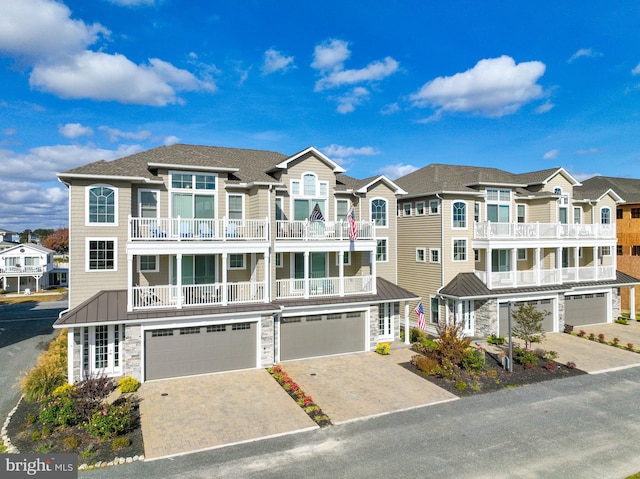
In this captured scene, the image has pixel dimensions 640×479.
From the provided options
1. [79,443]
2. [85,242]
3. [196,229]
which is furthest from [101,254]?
[79,443]

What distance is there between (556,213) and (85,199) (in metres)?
26.1

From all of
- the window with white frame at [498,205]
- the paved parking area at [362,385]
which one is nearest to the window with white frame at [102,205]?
the paved parking area at [362,385]

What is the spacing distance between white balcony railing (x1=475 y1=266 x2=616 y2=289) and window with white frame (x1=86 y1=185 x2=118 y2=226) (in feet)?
62.0

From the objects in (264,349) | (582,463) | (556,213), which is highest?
(556,213)

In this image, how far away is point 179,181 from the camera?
18062 mm

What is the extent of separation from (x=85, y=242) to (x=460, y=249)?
18.9 meters

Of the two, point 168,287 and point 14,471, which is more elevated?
point 168,287

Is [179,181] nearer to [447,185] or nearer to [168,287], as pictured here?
[168,287]

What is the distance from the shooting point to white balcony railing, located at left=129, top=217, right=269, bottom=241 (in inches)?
639

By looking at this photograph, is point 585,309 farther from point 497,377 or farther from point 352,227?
point 352,227

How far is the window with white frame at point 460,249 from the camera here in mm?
23562

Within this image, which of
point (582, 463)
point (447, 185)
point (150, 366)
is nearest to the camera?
point (582, 463)

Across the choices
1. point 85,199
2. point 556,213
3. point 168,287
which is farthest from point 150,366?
point 556,213

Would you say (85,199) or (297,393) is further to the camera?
(85,199)
